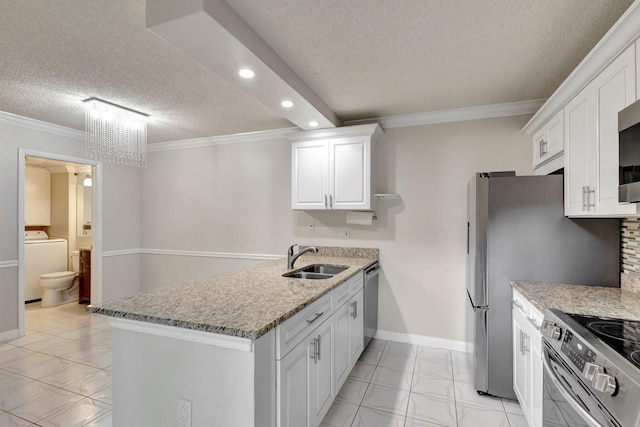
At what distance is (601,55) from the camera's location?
153cm

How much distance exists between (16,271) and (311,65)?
153 inches

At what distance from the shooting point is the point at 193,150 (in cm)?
433

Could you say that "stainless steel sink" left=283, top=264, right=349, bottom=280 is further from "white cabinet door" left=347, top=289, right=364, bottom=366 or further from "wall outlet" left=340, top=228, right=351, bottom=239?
"wall outlet" left=340, top=228, right=351, bottom=239

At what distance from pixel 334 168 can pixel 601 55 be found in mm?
2101

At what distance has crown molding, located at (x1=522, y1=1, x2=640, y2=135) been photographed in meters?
1.30

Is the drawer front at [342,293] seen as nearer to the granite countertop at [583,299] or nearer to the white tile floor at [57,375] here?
the granite countertop at [583,299]

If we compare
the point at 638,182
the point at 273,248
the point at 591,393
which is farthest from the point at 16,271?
the point at 638,182

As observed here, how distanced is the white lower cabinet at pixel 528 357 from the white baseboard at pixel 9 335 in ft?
15.7

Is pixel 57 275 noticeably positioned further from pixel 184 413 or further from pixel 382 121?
pixel 382 121

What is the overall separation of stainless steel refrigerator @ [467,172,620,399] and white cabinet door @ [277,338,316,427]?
1.36 m

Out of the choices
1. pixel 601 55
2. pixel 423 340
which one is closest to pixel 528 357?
pixel 423 340

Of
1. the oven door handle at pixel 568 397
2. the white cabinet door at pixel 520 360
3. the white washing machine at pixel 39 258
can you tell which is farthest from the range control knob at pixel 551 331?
the white washing machine at pixel 39 258

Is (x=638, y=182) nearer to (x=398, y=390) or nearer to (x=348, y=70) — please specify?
(x=348, y=70)

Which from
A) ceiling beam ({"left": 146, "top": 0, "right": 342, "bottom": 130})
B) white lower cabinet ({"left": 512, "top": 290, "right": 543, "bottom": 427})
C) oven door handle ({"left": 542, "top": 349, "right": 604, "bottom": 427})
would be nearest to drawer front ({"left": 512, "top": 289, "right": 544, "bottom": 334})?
white lower cabinet ({"left": 512, "top": 290, "right": 543, "bottom": 427})
